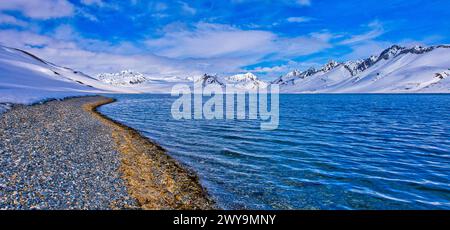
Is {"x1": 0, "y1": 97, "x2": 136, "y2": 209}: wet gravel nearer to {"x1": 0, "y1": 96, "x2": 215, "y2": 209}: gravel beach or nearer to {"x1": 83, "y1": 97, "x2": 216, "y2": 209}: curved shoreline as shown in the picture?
{"x1": 0, "y1": 96, "x2": 215, "y2": 209}: gravel beach

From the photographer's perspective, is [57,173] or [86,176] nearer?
[57,173]

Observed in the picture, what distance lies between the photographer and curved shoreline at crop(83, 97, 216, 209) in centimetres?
1290

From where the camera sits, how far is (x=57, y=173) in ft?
43.6

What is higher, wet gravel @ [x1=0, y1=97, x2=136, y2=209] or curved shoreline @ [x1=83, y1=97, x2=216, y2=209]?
wet gravel @ [x1=0, y1=97, x2=136, y2=209]

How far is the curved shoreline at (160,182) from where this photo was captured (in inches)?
508

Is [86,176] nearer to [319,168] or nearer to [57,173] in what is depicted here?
[57,173]

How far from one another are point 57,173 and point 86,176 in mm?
1128

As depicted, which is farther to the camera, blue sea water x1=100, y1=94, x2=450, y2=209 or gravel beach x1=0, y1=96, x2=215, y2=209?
blue sea water x1=100, y1=94, x2=450, y2=209

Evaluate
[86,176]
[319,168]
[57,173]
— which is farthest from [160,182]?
[319,168]

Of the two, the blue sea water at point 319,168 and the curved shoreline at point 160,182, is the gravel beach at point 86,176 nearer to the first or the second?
the curved shoreline at point 160,182

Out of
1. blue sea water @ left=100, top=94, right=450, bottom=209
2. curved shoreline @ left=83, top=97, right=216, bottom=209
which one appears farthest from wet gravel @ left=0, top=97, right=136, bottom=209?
blue sea water @ left=100, top=94, right=450, bottom=209
